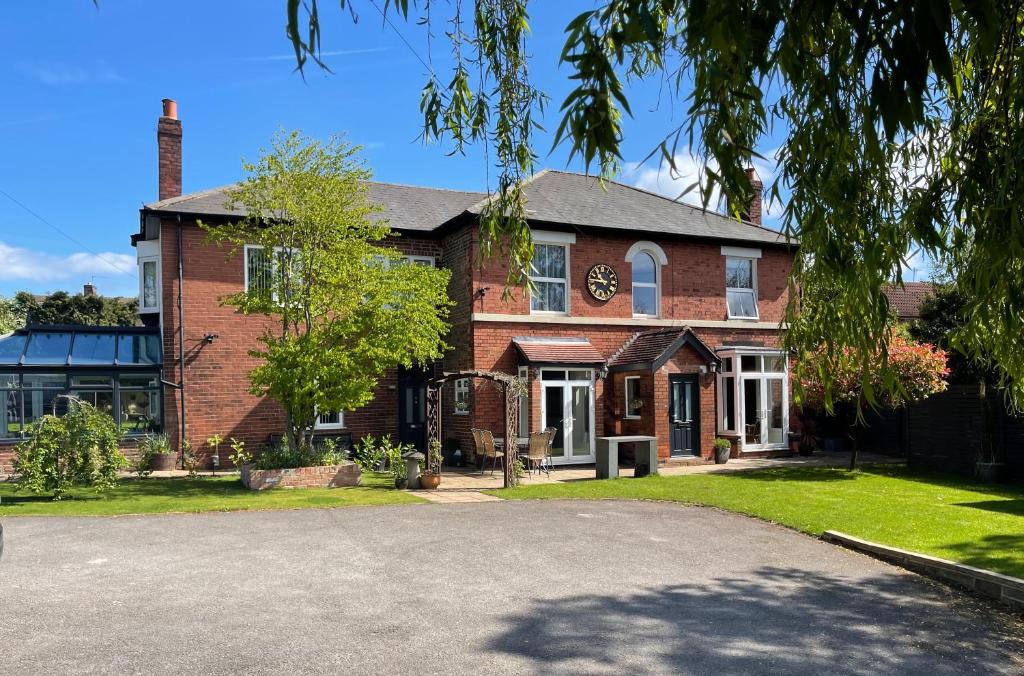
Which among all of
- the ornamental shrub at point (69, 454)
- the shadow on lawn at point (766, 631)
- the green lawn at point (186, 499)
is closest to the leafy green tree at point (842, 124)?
the shadow on lawn at point (766, 631)

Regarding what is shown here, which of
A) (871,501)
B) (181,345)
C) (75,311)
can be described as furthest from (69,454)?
(75,311)

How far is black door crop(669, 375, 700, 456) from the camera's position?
18859 millimetres

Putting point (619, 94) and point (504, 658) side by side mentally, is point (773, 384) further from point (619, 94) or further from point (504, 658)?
point (619, 94)

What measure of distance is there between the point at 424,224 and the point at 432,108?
14.5 metres

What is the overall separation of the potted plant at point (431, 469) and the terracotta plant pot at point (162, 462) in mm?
6391

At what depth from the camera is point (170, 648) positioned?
5.37 meters

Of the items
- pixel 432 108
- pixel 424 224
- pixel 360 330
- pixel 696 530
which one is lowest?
pixel 696 530

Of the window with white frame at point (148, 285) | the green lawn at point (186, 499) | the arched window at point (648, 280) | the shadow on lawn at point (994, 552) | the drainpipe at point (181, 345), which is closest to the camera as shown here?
the shadow on lawn at point (994, 552)

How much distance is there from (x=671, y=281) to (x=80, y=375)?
14861mm

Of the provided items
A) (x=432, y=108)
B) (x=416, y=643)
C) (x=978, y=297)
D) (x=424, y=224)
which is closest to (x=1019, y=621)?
(x=978, y=297)

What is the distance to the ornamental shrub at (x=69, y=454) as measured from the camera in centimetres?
1264

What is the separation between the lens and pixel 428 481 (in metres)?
14.3

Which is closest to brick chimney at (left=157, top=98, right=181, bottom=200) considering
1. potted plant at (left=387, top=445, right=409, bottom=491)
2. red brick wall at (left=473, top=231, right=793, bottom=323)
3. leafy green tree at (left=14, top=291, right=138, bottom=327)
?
red brick wall at (left=473, top=231, right=793, bottom=323)

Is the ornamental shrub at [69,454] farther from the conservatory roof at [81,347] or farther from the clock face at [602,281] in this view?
the clock face at [602,281]
